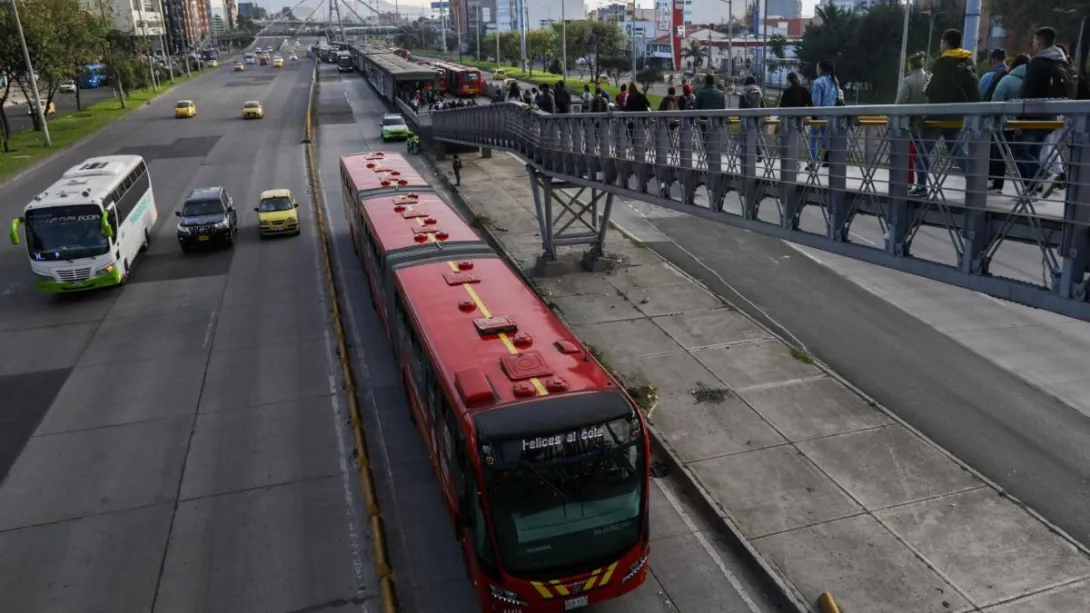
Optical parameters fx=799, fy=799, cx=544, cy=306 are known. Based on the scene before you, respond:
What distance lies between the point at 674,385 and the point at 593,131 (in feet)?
21.9

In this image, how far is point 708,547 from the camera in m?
11.8

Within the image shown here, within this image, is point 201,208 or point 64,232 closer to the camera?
point 64,232

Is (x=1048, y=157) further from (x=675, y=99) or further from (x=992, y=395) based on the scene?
(x=675, y=99)

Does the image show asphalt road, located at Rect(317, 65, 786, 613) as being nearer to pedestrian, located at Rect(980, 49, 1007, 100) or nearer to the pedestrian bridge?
the pedestrian bridge

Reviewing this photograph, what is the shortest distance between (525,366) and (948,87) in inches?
259

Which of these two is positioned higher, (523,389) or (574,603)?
(523,389)

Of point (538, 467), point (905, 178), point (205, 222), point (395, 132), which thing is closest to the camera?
point (538, 467)

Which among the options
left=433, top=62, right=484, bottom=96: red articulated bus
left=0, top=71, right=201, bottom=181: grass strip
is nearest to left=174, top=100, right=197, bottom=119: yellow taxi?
left=0, top=71, right=201, bottom=181: grass strip

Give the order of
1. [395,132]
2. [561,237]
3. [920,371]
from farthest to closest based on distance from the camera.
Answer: [395,132]
[561,237]
[920,371]

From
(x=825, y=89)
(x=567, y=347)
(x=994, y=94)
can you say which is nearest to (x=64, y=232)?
(x=567, y=347)

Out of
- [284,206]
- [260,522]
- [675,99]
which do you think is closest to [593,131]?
[675,99]

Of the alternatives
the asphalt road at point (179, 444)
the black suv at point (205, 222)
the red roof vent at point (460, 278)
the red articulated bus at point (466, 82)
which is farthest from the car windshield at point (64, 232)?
the red articulated bus at point (466, 82)

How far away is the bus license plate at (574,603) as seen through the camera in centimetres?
948

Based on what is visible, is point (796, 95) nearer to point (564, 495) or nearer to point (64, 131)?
point (564, 495)
